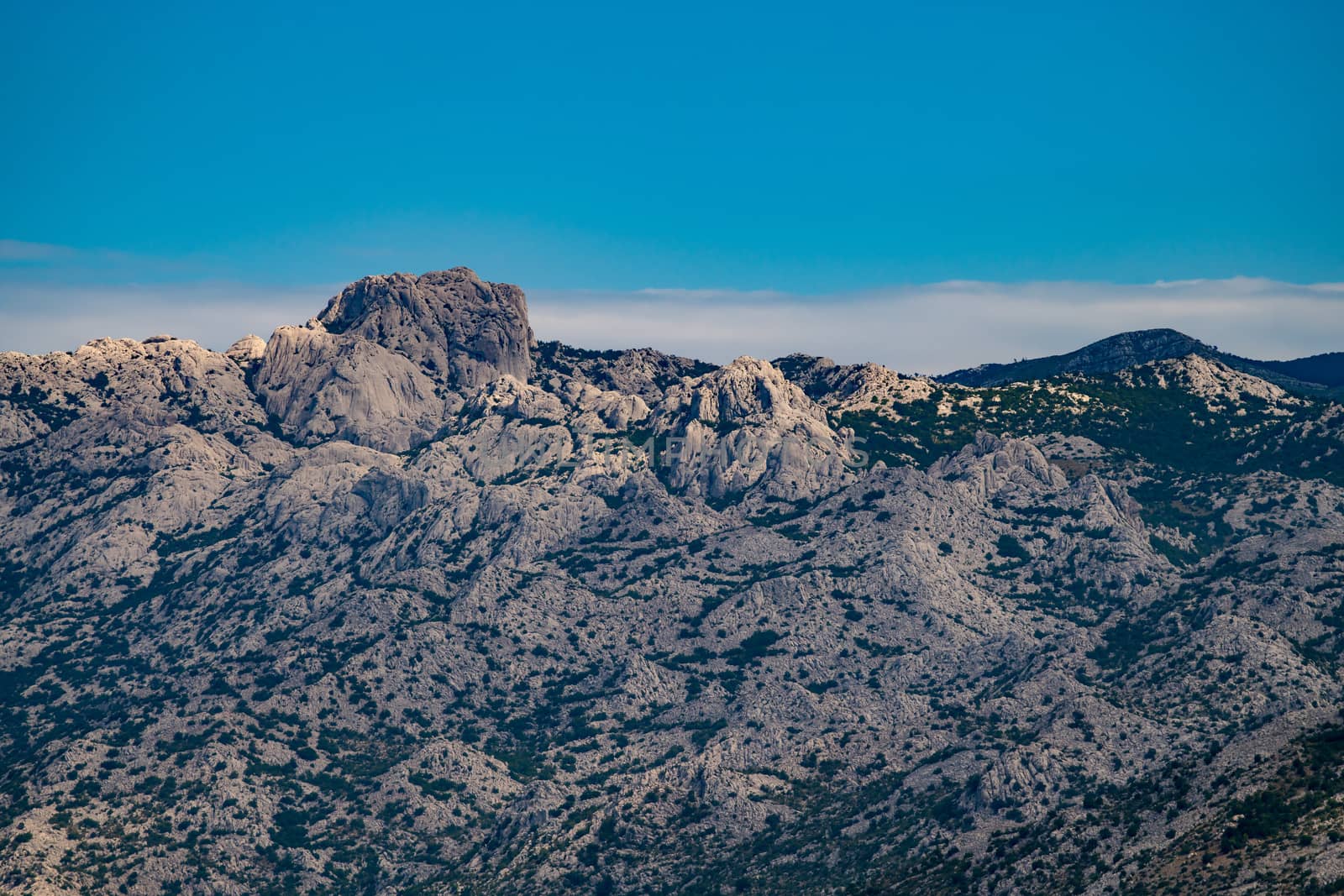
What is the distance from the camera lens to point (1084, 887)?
196875mm

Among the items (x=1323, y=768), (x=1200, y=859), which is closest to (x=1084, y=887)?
(x=1200, y=859)

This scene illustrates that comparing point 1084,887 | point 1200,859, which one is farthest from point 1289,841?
point 1084,887

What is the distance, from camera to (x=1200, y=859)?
617 feet

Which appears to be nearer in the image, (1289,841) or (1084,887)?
(1289,841)

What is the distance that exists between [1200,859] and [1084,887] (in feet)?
43.9

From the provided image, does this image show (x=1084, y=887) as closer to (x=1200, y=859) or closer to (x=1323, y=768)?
(x=1200, y=859)

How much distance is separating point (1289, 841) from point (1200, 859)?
31.6 feet

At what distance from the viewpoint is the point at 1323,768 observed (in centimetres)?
19812

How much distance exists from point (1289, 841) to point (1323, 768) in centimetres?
1910

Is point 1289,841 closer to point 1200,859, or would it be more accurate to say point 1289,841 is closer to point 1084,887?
point 1200,859

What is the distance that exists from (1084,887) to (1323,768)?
26.6 metres

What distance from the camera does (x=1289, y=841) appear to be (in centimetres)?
18150

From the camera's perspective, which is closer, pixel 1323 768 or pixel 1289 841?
pixel 1289 841
